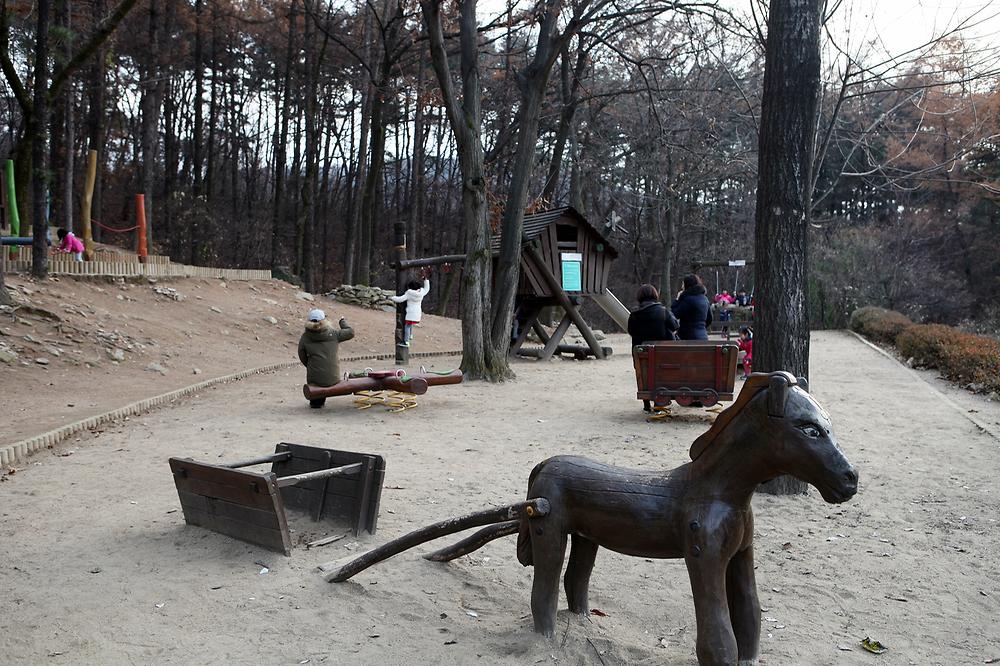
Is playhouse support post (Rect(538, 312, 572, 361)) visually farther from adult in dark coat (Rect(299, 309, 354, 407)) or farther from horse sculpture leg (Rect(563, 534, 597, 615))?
horse sculpture leg (Rect(563, 534, 597, 615))

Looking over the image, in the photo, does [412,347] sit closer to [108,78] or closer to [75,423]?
[75,423]

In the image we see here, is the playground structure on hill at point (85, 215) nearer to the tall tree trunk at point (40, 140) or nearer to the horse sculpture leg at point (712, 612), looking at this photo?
the tall tree trunk at point (40, 140)

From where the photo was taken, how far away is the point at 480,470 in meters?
7.13

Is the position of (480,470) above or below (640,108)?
below

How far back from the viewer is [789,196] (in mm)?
6566

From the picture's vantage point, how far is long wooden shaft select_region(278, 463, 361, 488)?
15.6 ft

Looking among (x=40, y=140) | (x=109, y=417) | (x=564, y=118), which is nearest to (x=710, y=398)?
(x=109, y=417)

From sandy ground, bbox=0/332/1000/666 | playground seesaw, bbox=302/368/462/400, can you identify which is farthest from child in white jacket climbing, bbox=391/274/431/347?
sandy ground, bbox=0/332/1000/666

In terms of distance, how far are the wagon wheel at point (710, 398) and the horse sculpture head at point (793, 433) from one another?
21.8ft

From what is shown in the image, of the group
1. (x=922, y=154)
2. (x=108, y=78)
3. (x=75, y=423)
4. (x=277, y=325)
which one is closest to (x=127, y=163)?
(x=108, y=78)

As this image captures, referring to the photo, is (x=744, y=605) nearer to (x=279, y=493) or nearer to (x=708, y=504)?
(x=708, y=504)

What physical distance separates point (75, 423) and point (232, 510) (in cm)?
477

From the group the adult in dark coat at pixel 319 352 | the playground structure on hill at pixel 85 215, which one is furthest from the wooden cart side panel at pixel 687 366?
the playground structure on hill at pixel 85 215

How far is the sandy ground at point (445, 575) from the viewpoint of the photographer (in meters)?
3.73
